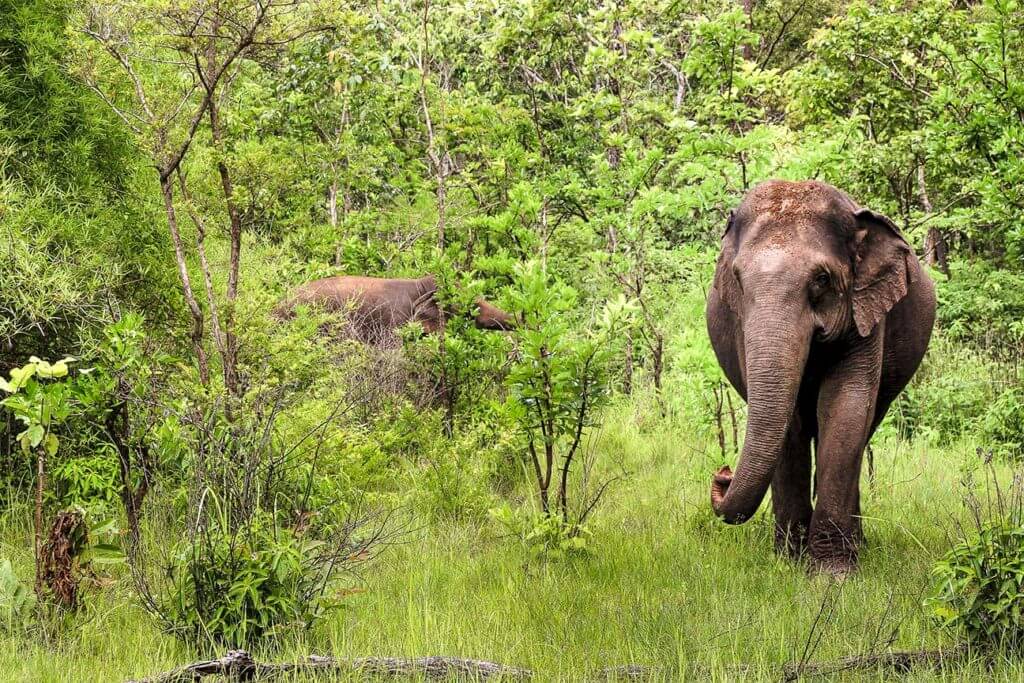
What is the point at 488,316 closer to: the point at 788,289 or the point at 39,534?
the point at 788,289

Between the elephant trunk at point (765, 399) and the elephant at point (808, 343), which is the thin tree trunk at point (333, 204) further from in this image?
the elephant trunk at point (765, 399)

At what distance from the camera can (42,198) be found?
25.2ft

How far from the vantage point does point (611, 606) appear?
5832 millimetres

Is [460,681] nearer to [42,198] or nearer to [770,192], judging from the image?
[770,192]

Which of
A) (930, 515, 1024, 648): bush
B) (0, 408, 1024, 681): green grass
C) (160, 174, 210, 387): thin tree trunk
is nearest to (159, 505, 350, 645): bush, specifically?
(0, 408, 1024, 681): green grass

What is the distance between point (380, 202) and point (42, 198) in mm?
8619

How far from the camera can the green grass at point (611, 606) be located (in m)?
4.99

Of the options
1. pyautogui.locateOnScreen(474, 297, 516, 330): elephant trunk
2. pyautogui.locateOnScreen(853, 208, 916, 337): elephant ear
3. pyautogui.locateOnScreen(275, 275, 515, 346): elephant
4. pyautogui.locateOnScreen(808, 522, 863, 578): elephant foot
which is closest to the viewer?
pyautogui.locateOnScreen(853, 208, 916, 337): elephant ear

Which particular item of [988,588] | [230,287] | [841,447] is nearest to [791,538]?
[841,447]

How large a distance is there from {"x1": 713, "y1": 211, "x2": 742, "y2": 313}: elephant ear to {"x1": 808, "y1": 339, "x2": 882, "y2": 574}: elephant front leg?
726 millimetres

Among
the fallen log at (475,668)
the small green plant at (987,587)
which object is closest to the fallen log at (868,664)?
the fallen log at (475,668)

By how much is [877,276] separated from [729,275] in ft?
2.79

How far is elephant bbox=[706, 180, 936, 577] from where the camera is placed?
5.87 meters

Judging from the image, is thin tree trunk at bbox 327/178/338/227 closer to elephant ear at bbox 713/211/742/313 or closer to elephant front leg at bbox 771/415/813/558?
elephant ear at bbox 713/211/742/313
